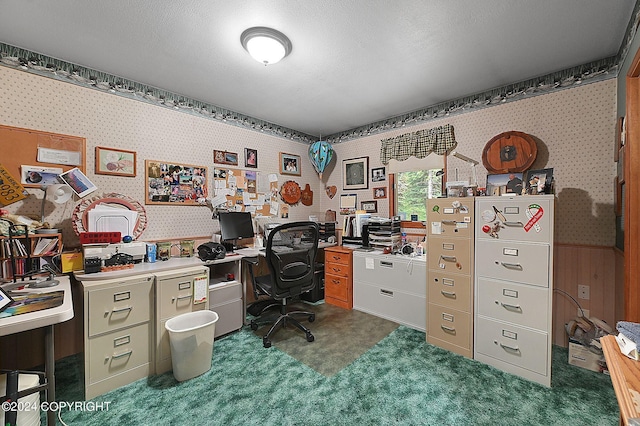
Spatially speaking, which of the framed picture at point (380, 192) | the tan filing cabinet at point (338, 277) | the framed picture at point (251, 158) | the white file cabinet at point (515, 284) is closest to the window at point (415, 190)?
the framed picture at point (380, 192)

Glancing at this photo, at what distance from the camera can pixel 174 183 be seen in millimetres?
2832

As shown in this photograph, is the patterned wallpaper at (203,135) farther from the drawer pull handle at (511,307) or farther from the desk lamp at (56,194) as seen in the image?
the drawer pull handle at (511,307)

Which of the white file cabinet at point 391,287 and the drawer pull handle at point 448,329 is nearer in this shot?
the drawer pull handle at point 448,329

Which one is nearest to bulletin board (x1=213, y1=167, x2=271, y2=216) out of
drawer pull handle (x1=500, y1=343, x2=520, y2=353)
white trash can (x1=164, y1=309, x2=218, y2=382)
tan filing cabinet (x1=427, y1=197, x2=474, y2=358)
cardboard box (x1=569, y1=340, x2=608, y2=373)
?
white trash can (x1=164, y1=309, x2=218, y2=382)

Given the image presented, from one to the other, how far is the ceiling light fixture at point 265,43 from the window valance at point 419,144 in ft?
6.53

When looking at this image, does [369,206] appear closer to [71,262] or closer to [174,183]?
[174,183]

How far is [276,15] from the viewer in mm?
1671

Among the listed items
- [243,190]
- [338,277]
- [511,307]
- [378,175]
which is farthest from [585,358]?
[243,190]

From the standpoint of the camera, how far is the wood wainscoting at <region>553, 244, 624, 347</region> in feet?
7.11

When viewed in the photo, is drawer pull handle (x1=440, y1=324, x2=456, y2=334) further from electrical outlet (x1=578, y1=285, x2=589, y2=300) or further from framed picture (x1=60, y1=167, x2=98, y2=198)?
framed picture (x1=60, y1=167, x2=98, y2=198)

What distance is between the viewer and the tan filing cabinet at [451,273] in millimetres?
2223

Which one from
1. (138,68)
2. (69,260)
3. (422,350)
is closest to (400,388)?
(422,350)

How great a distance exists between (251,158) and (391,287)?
241cm

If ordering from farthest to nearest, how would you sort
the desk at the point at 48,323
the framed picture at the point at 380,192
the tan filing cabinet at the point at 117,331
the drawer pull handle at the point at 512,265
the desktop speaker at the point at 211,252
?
1. the framed picture at the point at 380,192
2. the desktop speaker at the point at 211,252
3. the drawer pull handle at the point at 512,265
4. the tan filing cabinet at the point at 117,331
5. the desk at the point at 48,323
